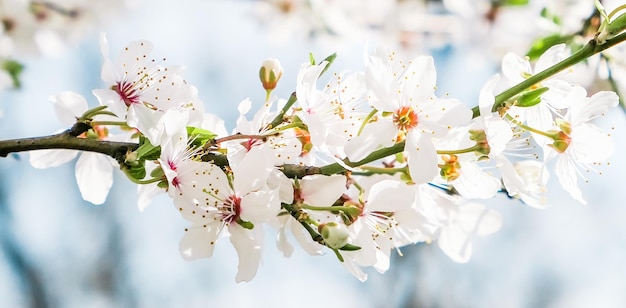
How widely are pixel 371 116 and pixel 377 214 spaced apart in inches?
4.3

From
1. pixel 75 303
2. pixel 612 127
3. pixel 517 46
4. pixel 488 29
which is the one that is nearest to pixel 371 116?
pixel 612 127

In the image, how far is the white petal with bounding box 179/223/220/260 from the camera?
Result: 0.67 metres

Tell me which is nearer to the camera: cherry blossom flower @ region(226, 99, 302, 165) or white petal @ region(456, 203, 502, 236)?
cherry blossom flower @ region(226, 99, 302, 165)

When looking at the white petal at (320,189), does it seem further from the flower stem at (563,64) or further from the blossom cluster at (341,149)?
the flower stem at (563,64)

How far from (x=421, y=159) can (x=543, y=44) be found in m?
0.65

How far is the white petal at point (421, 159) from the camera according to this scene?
58 cm

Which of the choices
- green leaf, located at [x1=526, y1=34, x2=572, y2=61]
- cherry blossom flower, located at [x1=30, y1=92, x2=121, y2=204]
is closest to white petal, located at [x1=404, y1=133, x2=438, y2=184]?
cherry blossom flower, located at [x1=30, y1=92, x2=121, y2=204]

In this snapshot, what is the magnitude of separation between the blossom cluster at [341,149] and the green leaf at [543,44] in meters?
0.44

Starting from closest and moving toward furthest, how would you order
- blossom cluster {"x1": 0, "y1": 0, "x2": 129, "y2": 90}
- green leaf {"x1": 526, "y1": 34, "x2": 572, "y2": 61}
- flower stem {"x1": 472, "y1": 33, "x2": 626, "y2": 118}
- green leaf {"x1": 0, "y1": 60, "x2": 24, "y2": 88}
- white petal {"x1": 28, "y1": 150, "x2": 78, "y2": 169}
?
flower stem {"x1": 472, "y1": 33, "x2": 626, "y2": 118} → white petal {"x1": 28, "y1": 150, "x2": 78, "y2": 169} → green leaf {"x1": 526, "y1": 34, "x2": 572, "y2": 61} → green leaf {"x1": 0, "y1": 60, "x2": 24, "y2": 88} → blossom cluster {"x1": 0, "y1": 0, "x2": 129, "y2": 90}

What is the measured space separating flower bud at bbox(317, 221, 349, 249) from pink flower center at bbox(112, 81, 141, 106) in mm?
234

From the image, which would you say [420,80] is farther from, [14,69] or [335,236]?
[14,69]

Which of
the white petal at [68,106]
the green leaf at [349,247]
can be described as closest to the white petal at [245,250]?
the green leaf at [349,247]

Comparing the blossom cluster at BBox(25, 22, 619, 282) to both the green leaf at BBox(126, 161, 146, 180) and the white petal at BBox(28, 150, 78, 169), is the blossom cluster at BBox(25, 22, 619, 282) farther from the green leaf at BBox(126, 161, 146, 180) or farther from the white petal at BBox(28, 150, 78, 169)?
the white petal at BBox(28, 150, 78, 169)

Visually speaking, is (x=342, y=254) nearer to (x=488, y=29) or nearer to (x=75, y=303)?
(x=488, y=29)
